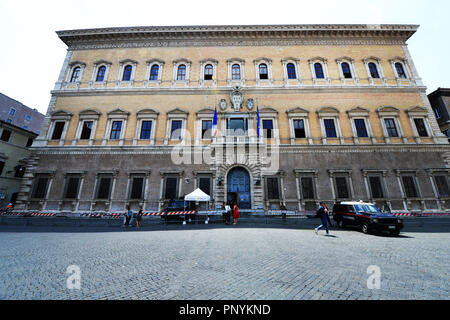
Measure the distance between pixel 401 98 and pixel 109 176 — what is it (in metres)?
30.0

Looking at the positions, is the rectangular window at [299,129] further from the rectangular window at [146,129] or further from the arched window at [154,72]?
the arched window at [154,72]

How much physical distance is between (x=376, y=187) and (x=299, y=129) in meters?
8.39

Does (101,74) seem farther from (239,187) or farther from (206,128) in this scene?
(239,187)

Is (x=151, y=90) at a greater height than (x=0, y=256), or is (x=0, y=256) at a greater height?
(x=151, y=90)

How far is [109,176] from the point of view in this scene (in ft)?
53.9

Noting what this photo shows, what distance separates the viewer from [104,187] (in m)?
16.2

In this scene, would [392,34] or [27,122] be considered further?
[27,122]

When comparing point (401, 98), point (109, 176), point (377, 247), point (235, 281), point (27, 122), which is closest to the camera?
point (235, 281)

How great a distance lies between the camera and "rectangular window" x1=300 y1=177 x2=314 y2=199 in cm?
1586

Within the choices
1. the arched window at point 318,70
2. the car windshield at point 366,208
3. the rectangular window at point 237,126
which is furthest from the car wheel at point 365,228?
the arched window at point 318,70

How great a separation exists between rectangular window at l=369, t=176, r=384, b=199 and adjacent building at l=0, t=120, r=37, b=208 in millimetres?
38437

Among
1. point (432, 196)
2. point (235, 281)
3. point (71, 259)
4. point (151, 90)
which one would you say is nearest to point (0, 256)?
point (71, 259)

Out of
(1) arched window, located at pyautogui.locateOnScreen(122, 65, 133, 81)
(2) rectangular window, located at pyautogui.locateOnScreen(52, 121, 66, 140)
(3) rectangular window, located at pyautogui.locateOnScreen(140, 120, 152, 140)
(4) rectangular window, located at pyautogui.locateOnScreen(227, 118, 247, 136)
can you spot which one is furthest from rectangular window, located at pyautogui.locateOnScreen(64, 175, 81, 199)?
(4) rectangular window, located at pyautogui.locateOnScreen(227, 118, 247, 136)

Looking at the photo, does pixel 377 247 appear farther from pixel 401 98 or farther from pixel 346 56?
pixel 346 56
